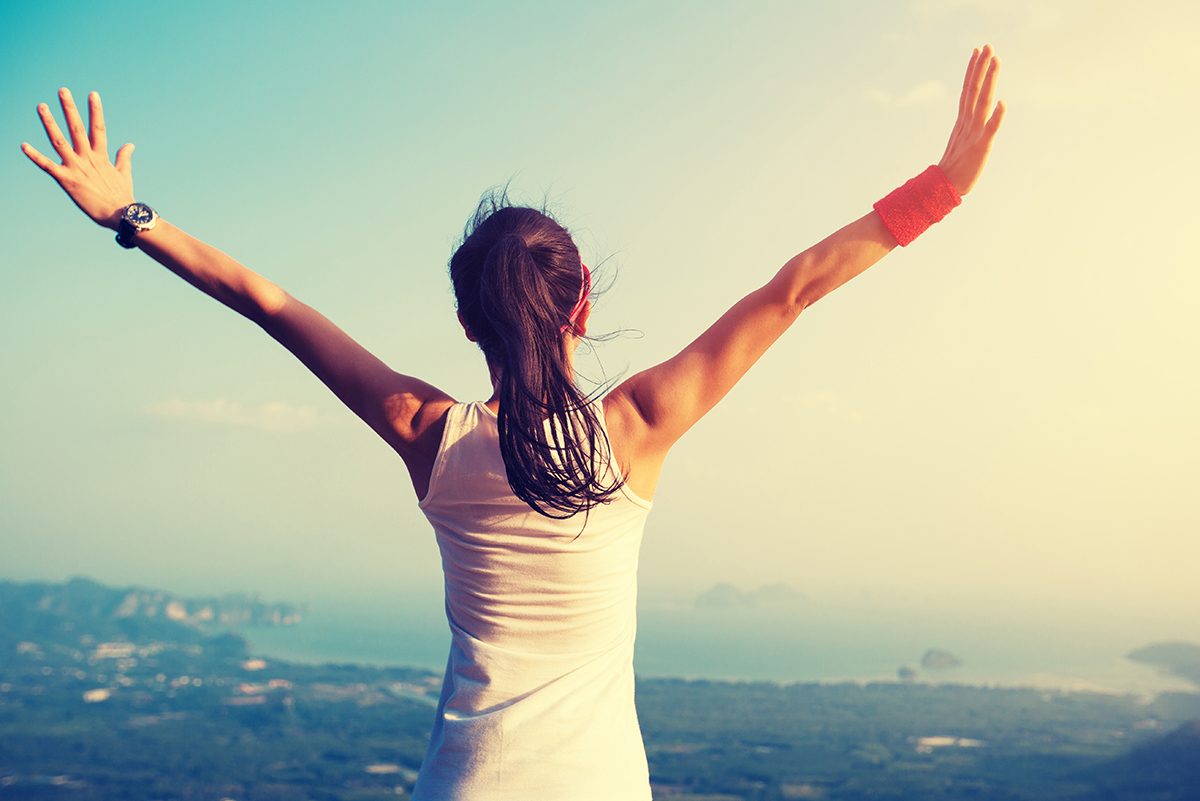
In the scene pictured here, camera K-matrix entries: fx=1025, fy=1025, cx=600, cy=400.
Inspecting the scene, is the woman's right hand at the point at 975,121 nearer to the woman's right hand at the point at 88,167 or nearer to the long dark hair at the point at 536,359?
the long dark hair at the point at 536,359

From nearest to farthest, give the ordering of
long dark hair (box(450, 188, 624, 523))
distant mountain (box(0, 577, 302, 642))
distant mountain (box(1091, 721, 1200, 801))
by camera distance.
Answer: long dark hair (box(450, 188, 624, 523)), distant mountain (box(1091, 721, 1200, 801)), distant mountain (box(0, 577, 302, 642))

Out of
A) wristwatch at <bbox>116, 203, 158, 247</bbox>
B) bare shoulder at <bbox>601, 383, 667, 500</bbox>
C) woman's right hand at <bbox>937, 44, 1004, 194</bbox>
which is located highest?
woman's right hand at <bbox>937, 44, 1004, 194</bbox>

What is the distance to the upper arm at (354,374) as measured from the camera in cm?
Result: 155

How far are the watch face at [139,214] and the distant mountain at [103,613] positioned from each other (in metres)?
54.8

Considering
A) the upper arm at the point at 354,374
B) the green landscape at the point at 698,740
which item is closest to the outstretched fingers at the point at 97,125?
the upper arm at the point at 354,374

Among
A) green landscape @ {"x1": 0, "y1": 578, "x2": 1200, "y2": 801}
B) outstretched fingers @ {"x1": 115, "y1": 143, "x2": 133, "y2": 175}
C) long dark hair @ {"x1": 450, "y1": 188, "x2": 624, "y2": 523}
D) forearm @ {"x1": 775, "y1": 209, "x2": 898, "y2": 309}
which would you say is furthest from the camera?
green landscape @ {"x1": 0, "y1": 578, "x2": 1200, "y2": 801}

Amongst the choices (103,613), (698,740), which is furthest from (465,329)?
(103,613)

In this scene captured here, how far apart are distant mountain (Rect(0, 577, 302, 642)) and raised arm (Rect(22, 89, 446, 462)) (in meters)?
54.7

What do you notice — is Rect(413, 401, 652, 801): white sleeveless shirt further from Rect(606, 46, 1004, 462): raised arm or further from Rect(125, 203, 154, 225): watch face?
Rect(125, 203, 154, 225): watch face

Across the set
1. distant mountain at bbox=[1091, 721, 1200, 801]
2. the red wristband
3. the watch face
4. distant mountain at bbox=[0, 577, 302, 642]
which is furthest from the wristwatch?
distant mountain at bbox=[0, 577, 302, 642]

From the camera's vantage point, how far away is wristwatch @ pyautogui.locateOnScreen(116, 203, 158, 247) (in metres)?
1.65

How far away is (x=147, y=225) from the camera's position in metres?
1.65

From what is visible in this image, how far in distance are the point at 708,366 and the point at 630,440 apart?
0.16 metres

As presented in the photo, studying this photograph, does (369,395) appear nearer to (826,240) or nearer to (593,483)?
(593,483)
